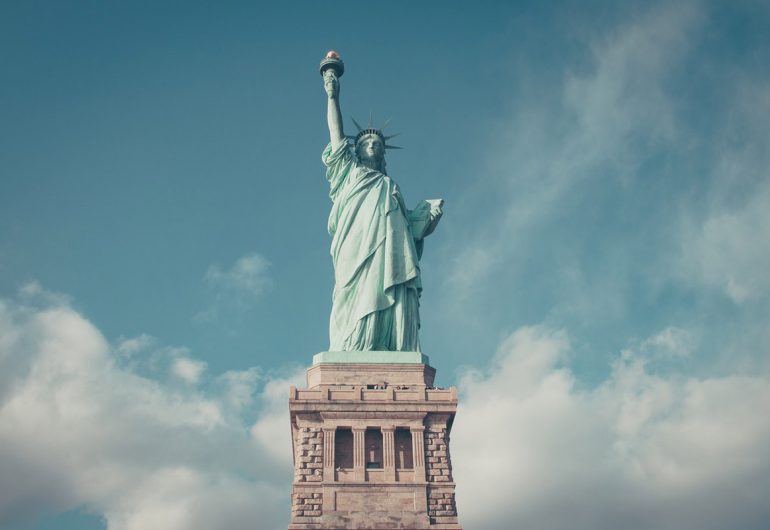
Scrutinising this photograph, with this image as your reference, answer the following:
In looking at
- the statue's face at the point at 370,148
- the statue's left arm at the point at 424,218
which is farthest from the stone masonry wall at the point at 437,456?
the statue's face at the point at 370,148

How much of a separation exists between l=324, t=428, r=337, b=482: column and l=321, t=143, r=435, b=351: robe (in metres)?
4.69

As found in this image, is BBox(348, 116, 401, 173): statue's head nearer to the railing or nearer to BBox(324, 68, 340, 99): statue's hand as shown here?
BBox(324, 68, 340, 99): statue's hand

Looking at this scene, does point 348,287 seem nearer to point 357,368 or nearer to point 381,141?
point 357,368

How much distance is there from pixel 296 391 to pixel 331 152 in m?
12.9

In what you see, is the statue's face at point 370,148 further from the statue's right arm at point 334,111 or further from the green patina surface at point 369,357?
the green patina surface at point 369,357

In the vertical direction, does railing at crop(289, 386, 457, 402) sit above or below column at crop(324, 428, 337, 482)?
above

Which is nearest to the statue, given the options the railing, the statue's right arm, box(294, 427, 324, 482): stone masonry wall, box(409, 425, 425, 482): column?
the statue's right arm

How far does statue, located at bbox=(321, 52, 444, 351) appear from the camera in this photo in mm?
40969

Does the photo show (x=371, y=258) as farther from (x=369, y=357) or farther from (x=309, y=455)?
(x=309, y=455)

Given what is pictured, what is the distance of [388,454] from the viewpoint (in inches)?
1437

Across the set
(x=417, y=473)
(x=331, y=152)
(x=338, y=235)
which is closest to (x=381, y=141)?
(x=331, y=152)

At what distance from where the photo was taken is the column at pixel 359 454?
3600 centimetres

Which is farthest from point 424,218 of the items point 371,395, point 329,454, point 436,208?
point 329,454

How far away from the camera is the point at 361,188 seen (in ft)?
144
